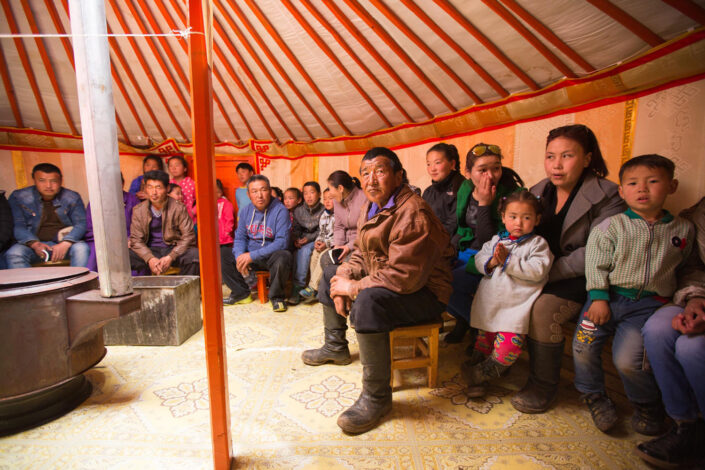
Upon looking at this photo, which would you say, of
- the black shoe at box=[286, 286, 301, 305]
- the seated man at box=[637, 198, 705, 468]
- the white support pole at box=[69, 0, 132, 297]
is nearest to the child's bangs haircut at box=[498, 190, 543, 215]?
the seated man at box=[637, 198, 705, 468]

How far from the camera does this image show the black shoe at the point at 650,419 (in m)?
1.24

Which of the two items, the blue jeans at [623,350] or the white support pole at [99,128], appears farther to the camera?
the blue jeans at [623,350]

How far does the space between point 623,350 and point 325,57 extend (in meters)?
3.62

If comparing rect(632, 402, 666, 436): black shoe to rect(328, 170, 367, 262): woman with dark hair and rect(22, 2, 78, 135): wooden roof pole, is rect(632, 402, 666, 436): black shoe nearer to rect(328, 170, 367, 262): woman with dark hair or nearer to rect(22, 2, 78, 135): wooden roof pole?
rect(328, 170, 367, 262): woman with dark hair

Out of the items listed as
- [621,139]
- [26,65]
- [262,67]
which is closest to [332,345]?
[621,139]

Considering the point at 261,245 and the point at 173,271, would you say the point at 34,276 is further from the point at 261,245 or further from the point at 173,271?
the point at 261,245

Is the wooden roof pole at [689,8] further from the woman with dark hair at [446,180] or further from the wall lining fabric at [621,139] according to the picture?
the woman with dark hair at [446,180]

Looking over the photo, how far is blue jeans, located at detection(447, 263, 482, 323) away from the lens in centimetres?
178

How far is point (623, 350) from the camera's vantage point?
4.20ft

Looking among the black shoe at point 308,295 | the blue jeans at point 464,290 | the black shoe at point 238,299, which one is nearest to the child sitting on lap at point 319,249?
Result: the black shoe at point 308,295

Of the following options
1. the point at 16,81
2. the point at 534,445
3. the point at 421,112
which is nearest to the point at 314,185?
the point at 421,112

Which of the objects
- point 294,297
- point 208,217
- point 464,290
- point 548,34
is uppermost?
point 548,34

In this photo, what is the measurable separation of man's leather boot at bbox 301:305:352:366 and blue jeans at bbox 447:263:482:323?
68 centimetres

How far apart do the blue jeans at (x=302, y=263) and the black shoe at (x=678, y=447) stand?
2483mm
